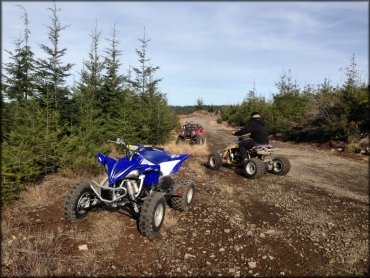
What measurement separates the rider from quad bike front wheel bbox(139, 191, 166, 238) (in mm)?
5123

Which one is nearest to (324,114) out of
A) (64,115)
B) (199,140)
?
(199,140)

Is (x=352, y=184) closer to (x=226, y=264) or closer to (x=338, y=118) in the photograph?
(x=226, y=264)

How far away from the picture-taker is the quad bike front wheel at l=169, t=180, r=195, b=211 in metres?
5.85

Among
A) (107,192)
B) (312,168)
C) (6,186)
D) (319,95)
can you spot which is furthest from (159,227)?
(319,95)

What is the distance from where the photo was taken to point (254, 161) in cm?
896

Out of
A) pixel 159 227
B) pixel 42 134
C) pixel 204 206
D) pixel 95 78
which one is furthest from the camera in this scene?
pixel 95 78

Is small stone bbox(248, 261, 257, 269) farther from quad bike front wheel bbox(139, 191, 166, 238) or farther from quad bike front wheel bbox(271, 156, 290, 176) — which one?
quad bike front wheel bbox(271, 156, 290, 176)

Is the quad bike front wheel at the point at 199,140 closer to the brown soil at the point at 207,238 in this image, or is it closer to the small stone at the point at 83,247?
the brown soil at the point at 207,238

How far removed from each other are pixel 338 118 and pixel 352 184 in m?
9.89

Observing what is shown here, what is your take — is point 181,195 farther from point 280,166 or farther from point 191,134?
point 191,134

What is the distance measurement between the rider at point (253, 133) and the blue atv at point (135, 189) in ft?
13.9

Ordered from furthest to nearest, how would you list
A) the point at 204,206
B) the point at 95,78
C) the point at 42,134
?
the point at 95,78, the point at 42,134, the point at 204,206

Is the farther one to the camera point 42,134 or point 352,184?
point 352,184

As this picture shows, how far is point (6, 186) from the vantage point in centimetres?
538
